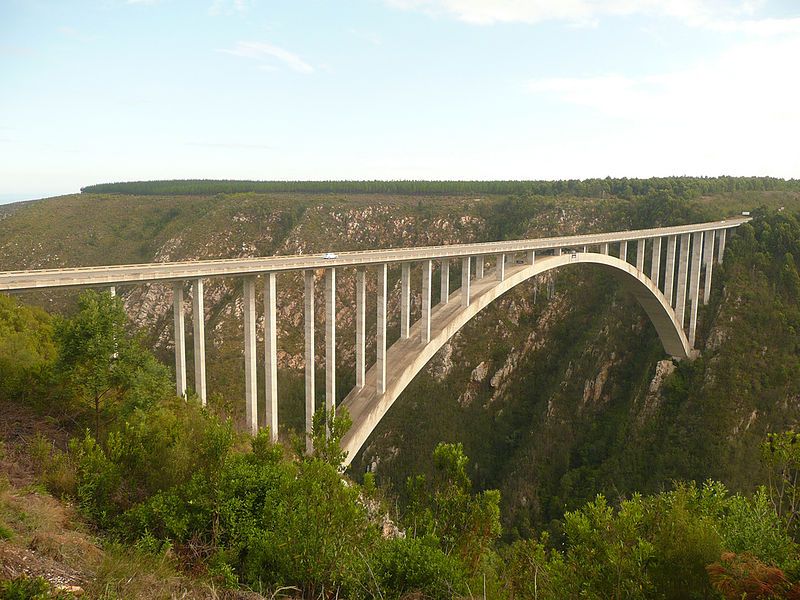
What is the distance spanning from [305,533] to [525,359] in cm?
4445

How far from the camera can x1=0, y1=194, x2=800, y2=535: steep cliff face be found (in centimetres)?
3809

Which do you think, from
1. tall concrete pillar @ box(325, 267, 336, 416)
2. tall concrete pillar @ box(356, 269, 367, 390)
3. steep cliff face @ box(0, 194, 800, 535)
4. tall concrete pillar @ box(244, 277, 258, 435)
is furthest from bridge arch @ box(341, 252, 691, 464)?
steep cliff face @ box(0, 194, 800, 535)

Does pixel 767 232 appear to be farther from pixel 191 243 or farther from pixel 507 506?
pixel 191 243

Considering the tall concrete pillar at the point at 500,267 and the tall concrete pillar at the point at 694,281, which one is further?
the tall concrete pillar at the point at 694,281

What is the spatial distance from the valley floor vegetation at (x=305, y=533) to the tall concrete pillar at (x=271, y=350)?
5788mm

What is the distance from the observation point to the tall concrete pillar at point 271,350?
64.8 ft

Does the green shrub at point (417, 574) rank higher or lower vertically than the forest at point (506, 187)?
lower

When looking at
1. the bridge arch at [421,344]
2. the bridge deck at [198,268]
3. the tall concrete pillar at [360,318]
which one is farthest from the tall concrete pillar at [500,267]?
the tall concrete pillar at [360,318]

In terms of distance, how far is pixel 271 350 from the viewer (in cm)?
2022

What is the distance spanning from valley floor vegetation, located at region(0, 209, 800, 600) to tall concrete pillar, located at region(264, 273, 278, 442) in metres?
5.79

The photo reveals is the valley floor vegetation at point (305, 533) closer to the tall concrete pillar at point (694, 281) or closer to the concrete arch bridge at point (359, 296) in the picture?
the concrete arch bridge at point (359, 296)

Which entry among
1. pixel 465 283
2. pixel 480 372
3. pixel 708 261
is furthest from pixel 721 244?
pixel 465 283

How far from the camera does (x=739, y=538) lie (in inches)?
427

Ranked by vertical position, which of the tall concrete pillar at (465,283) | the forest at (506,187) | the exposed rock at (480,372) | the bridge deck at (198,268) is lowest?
the exposed rock at (480,372)
